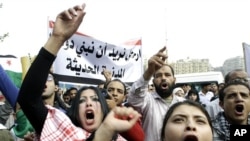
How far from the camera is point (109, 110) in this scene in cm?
279

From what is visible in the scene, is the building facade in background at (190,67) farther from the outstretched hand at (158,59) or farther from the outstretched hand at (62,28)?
the outstretched hand at (62,28)

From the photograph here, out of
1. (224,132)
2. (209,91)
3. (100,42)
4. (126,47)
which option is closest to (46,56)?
(224,132)

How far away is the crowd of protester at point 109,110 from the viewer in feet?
5.95

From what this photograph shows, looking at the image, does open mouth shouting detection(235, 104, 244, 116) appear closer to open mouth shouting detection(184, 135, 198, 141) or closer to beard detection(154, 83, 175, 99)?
beard detection(154, 83, 175, 99)

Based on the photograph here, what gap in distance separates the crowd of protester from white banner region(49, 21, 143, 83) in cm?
174

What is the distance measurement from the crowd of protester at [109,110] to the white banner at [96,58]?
5.71 ft

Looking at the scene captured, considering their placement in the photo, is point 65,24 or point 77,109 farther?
point 77,109

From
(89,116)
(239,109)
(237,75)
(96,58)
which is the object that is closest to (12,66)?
(96,58)

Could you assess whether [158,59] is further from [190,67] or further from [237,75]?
[190,67]

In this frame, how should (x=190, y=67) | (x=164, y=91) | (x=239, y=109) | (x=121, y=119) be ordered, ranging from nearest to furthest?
(x=121, y=119) < (x=239, y=109) < (x=164, y=91) < (x=190, y=67)

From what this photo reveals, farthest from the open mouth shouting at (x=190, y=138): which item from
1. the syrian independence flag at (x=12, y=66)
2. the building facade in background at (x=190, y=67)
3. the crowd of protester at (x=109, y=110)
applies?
the building facade in background at (x=190, y=67)

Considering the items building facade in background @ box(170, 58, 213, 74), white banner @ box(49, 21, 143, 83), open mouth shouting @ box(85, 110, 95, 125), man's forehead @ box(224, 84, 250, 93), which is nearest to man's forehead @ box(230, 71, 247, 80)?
man's forehead @ box(224, 84, 250, 93)

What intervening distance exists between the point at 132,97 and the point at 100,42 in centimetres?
317

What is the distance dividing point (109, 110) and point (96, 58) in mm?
3585
